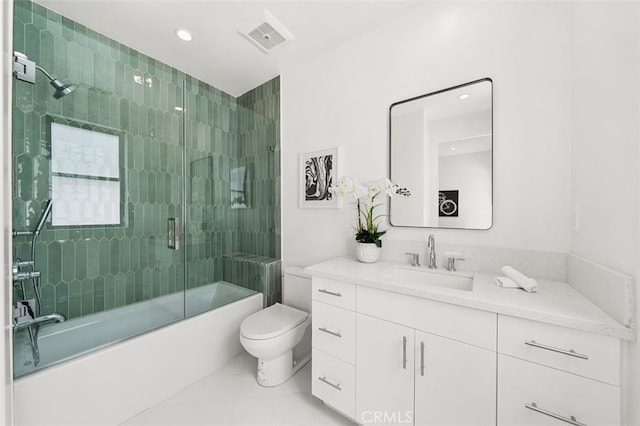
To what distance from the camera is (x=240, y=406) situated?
147cm

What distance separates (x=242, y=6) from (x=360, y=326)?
2.19 m

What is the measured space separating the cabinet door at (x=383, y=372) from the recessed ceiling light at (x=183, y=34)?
241cm

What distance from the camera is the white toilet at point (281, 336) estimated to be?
5.11ft

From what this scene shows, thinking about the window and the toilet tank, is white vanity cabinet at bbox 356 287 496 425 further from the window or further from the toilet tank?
the window

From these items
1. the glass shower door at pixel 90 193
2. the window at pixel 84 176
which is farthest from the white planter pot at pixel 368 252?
the window at pixel 84 176

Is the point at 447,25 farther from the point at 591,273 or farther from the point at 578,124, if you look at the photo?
the point at 591,273

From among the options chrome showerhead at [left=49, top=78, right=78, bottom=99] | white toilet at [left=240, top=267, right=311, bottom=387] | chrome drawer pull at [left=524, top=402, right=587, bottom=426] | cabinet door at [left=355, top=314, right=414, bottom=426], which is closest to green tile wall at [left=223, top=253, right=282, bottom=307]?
white toilet at [left=240, top=267, right=311, bottom=387]

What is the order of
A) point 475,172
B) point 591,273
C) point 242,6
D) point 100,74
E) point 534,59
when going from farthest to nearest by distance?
point 100,74 → point 242,6 → point 475,172 → point 534,59 → point 591,273

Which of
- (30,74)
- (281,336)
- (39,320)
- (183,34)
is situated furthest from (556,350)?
(30,74)

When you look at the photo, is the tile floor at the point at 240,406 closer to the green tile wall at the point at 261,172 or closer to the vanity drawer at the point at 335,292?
the vanity drawer at the point at 335,292

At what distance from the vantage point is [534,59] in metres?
1.22

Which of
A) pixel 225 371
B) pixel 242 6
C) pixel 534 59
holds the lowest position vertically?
pixel 225 371

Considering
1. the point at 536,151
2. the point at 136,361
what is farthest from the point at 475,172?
the point at 136,361

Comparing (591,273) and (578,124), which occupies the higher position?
(578,124)
